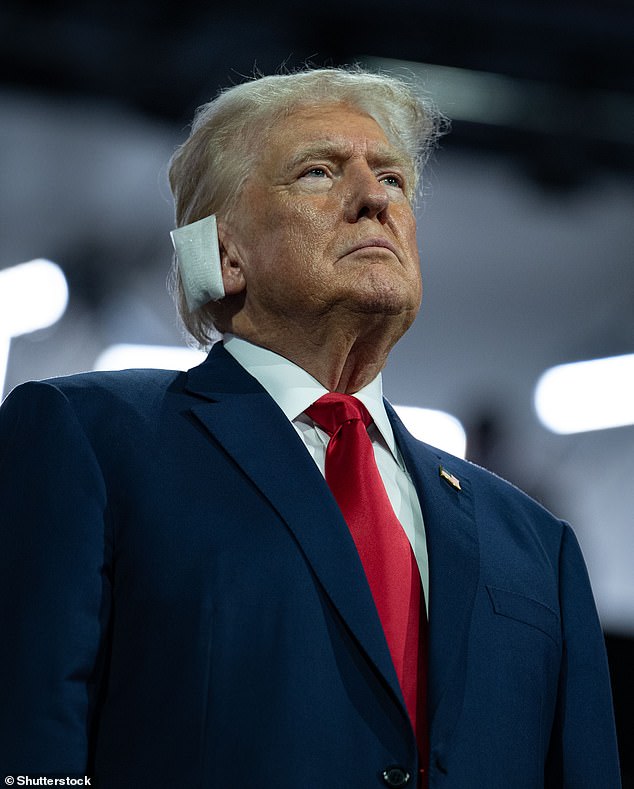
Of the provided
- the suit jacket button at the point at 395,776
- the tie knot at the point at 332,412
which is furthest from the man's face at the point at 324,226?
the suit jacket button at the point at 395,776

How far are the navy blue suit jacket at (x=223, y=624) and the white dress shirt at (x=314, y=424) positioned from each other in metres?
0.04

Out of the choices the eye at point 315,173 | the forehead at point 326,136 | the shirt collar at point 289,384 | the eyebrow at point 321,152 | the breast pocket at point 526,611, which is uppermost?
the forehead at point 326,136

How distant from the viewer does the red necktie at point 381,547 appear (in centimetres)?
139

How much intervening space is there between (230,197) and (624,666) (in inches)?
68.6

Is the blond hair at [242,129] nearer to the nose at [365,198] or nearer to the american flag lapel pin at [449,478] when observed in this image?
the nose at [365,198]

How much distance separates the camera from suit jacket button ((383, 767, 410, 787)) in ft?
4.17

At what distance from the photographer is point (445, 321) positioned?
328cm

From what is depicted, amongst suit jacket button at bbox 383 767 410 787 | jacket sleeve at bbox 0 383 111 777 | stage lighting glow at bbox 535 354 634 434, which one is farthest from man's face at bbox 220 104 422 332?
stage lighting glow at bbox 535 354 634 434

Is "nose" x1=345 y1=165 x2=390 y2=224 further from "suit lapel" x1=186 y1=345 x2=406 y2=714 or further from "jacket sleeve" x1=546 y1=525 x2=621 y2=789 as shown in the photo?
"jacket sleeve" x1=546 y1=525 x2=621 y2=789

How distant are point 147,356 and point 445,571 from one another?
177cm

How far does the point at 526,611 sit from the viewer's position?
1.54 meters

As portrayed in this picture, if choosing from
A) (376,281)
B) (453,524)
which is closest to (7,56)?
(376,281)

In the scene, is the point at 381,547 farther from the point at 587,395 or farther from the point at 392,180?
the point at 587,395

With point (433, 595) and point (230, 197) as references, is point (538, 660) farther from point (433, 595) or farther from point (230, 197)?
point (230, 197)
